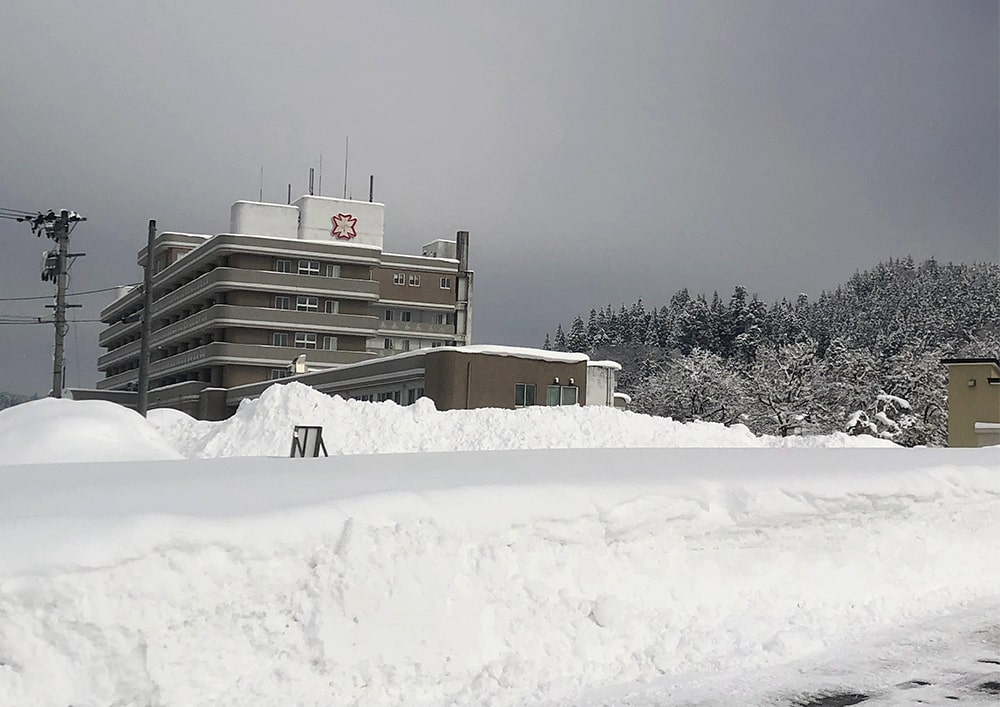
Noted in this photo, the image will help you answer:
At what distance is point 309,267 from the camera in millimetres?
88500

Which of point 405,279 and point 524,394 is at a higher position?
point 405,279

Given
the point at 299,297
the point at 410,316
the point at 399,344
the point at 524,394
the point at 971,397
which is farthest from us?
the point at 410,316

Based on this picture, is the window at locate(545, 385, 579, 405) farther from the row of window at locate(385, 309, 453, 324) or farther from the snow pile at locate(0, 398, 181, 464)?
the row of window at locate(385, 309, 453, 324)

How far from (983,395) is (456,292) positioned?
73.0 meters

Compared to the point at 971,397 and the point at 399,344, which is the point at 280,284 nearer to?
the point at 399,344

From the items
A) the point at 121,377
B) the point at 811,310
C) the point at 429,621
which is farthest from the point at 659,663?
the point at 811,310

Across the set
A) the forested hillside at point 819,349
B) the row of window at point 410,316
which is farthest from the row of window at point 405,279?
the forested hillside at point 819,349

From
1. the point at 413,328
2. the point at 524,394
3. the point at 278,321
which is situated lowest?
the point at 524,394

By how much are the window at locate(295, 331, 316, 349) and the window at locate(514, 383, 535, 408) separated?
39.5m

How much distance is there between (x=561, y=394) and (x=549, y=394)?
688 mm

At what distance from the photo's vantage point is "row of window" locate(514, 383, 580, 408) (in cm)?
5144

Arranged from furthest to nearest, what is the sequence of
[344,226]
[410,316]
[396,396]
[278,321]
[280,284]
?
[410,316] → [344,226] → [280,284] → [278,321] → [396,396]

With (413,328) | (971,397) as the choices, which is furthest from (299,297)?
(971,397)

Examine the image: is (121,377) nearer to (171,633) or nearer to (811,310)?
(811,310)
